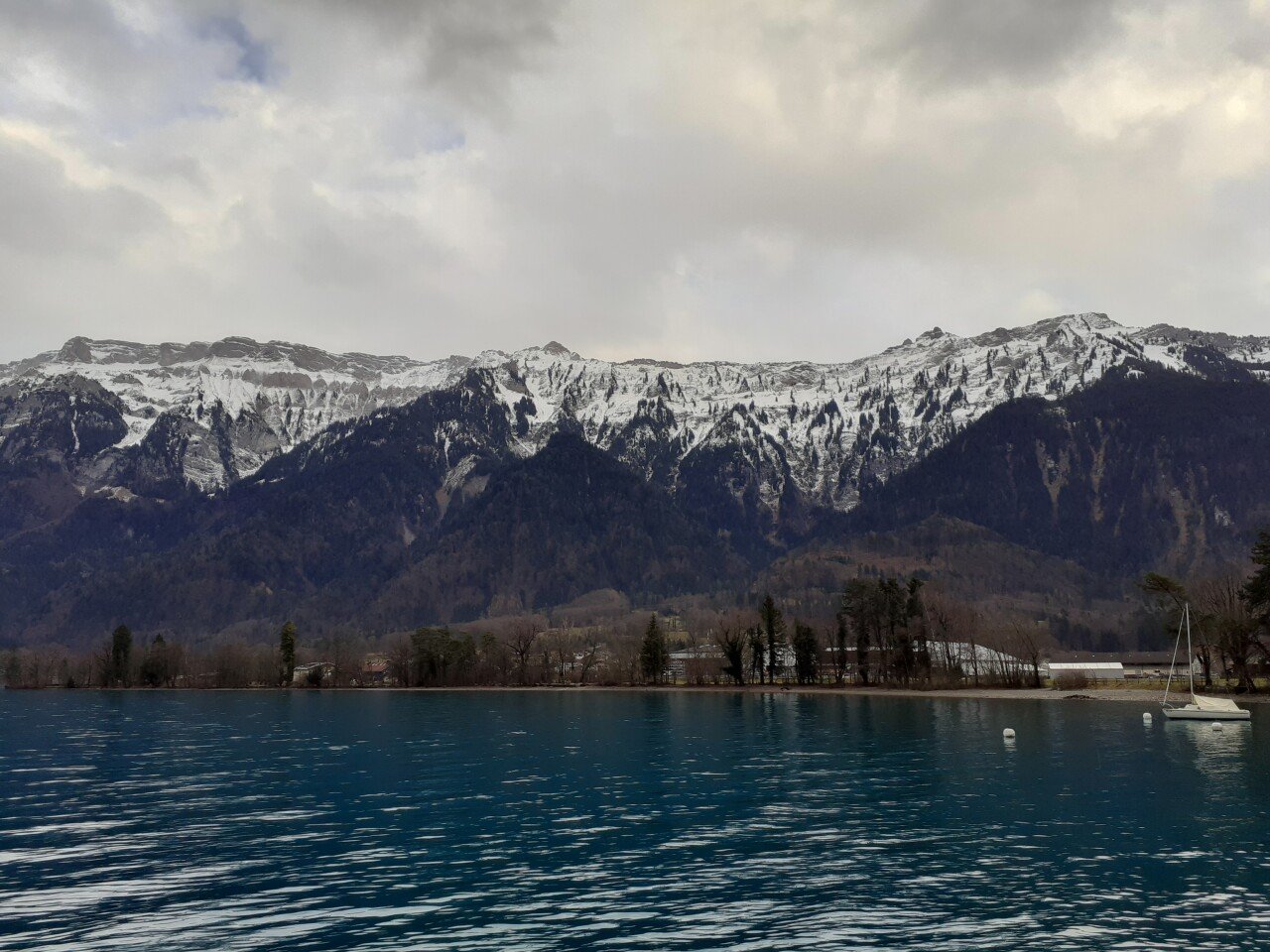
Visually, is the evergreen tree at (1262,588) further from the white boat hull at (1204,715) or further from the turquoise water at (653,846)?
the turquoise water at (653,846)

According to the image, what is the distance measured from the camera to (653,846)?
61.3 metres

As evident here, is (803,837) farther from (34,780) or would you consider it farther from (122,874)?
(34,780)

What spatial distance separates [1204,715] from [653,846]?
10608 centimetres

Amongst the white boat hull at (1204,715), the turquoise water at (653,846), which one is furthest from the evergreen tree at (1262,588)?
the turquoise water at (653,846)

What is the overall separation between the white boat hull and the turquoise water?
2125 centimetres

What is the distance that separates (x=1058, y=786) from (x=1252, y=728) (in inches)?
2362

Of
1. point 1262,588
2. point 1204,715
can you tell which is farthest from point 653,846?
point 1262,588

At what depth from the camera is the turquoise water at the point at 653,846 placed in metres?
43.7

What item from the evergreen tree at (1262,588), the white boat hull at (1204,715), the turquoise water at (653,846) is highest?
the evergreen tree at (1262,588)

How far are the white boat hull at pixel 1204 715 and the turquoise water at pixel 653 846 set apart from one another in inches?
836

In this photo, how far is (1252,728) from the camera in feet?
416

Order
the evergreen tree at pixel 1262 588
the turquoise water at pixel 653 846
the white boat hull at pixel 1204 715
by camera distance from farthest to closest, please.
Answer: the evergreen tree at pixel 1262 588, the white boat hull at pixel 1204 715, the turquoise water at pixel 653 846

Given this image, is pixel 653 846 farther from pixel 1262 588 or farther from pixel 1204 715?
pixel 1262 588

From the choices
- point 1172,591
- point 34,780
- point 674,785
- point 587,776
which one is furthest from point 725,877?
point 1172,591
